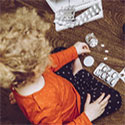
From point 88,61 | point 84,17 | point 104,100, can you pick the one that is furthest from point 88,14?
point 104,100

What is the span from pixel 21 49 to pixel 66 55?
0.45m

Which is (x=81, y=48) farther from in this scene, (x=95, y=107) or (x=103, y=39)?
(x=95, y=107)

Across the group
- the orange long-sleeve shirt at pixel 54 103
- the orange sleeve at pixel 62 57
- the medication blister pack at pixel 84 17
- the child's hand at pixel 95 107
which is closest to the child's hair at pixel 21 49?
the orange long-sleeve shirt at pixel 54 103

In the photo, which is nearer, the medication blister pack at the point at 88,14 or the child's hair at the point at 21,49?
the child's hair at the point at 21,49

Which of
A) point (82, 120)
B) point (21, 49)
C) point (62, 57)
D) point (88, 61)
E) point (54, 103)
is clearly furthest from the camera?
point (88, 61)

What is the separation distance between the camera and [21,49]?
0.66m

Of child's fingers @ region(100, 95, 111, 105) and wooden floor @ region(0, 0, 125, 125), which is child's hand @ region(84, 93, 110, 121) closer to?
child's fingers @ region(100, 95, 111, 105)

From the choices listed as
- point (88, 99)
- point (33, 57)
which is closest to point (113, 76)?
point (88, 99)

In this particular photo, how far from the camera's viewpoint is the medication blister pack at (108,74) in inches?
44.5

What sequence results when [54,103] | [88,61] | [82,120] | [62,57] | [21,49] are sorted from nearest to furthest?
1. [21,49]
2. [54,103]
3. [82,120]
4. [62,57]
5. [88,61]

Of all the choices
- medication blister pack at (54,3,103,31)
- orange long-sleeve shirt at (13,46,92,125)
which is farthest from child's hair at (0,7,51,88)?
medication blister pack at (54,3,103,31)

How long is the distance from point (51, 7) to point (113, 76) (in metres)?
0.60

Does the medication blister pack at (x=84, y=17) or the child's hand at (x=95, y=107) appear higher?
the medication blister pack at (x=84, y=17)

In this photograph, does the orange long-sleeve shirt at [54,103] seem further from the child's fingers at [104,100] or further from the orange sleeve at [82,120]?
the child's fingers at [104,100]
